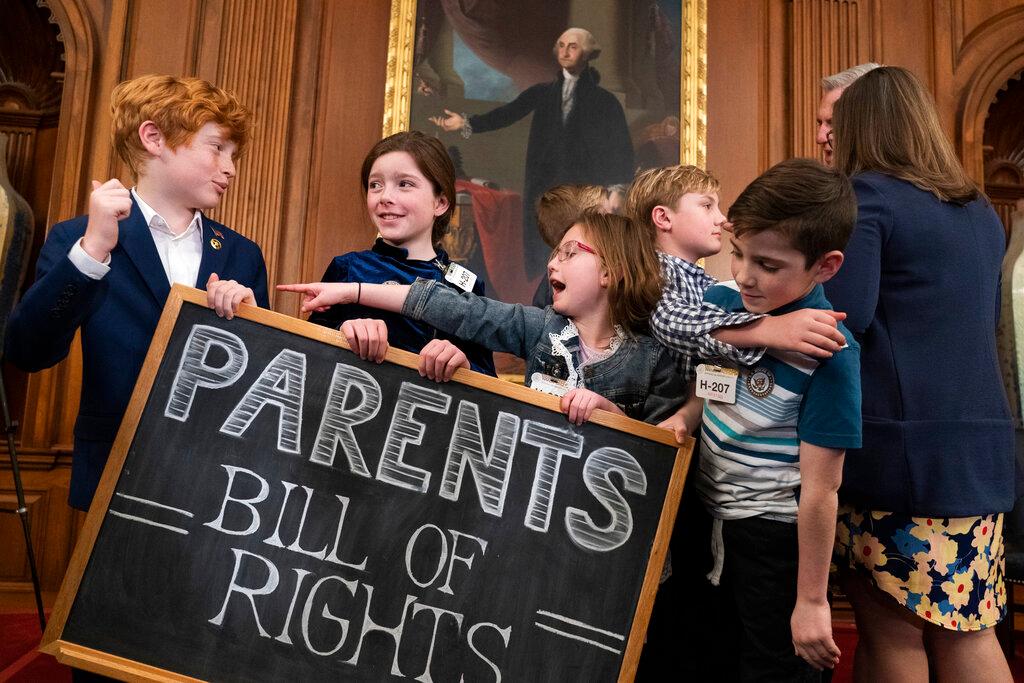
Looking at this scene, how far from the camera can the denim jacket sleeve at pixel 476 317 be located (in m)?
2.06

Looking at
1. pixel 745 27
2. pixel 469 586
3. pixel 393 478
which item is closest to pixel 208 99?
pixel 393 478

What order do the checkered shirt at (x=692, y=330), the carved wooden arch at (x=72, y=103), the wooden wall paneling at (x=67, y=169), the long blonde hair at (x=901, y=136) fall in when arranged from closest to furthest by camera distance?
1. the checkered shirt at (x=692, y=330)
2. the long blonde hair at (x=901, y=136)
3. the wooden wall paneling at (x=67, y=169)
4. the carved wooden arch at (x=72, y=103)

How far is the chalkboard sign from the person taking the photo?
1.69 m

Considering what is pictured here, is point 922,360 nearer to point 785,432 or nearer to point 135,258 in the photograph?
point 785,432

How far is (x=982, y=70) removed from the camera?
16.2 feet

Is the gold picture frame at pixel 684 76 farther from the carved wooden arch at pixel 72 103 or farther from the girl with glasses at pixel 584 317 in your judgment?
the girl with glasses at pixel 584 317

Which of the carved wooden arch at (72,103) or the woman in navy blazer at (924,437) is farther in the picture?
the carved wooden arch at (72,103)

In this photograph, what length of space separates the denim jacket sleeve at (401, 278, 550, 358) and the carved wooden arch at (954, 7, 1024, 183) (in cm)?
379

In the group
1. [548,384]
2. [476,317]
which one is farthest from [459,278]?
[548,384]

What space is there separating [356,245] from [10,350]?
2.86 m

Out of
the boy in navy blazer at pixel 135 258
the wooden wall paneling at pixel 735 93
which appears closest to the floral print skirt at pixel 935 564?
the boy in navy blazer at pixel 135 258

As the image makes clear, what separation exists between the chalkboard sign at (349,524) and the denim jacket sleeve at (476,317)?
8.7 inches

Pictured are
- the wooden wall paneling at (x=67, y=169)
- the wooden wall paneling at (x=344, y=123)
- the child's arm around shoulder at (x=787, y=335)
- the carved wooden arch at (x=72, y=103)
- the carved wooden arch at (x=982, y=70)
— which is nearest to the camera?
the child's arm around shoulder at (x=787, y=335)

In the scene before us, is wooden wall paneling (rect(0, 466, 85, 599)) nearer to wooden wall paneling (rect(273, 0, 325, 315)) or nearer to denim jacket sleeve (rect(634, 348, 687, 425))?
wooden wall paneling (rect(273, 0, 325, 315))
